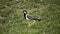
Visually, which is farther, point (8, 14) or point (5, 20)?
point (8, 14)

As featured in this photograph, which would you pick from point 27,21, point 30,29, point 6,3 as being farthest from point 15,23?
point 6,3

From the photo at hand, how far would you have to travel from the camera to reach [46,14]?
1445 centimetres

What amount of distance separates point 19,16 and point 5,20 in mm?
1021

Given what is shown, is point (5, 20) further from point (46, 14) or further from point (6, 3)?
point (6, 3)

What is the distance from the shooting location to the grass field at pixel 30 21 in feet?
37.6

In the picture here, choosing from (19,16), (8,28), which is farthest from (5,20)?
A: (8,28)

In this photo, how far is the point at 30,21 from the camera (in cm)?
1299

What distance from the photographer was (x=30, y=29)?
11.6 m

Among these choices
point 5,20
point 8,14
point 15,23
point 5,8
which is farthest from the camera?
point 5,8

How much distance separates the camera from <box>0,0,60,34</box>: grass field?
1147 cm

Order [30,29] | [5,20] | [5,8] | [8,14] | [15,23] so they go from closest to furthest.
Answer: [30,29]
[15,23]
[5,20]
[8,14]
[5,8]

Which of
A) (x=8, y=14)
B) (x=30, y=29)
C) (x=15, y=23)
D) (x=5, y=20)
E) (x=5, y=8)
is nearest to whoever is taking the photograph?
(x=30, y=29)

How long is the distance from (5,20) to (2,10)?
8.40 feet

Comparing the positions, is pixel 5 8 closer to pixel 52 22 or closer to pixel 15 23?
pixel 15 23
